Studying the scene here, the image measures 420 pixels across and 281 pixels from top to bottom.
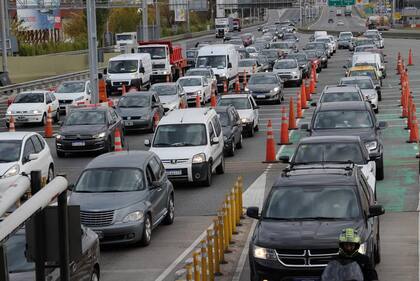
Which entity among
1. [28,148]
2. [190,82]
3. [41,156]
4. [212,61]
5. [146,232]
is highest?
[28,148]

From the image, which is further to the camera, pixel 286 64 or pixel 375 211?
pixel 286 64

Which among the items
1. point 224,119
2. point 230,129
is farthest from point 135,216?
point 224,119

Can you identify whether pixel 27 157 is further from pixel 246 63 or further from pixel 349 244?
pixel 246 63

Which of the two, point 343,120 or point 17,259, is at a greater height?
point 17,259

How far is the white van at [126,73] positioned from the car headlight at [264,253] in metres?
39.9

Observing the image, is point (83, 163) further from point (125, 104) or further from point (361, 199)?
point (361, 199)

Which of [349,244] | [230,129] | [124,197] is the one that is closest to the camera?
[349,244]

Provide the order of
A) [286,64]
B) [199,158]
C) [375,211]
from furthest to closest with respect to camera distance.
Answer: [286,64], [199,158], [375,211]

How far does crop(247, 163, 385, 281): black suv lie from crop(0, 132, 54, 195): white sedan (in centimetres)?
921

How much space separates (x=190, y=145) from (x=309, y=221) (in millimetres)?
10926

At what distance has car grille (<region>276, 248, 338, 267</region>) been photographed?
41.0 ft

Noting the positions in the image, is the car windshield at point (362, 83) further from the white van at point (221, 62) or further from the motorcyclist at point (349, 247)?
the motorcyclist at point (349, 247)

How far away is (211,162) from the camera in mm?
24016

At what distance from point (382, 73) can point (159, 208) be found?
38.2m
